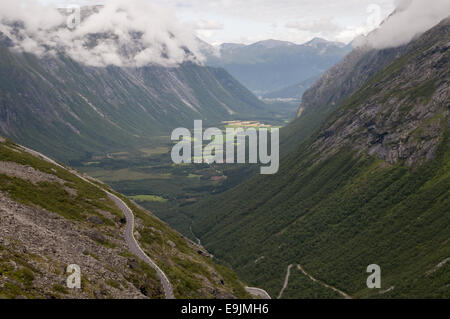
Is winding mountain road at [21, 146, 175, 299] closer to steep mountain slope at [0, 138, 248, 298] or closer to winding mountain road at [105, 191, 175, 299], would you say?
winding mountain road at [105, 191, 175, 299]

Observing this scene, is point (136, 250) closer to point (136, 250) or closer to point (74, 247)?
point (136, 250)

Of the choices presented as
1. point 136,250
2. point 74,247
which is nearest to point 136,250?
point 136,250

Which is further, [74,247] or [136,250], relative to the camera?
[136,250]

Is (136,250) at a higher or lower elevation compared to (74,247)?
lower

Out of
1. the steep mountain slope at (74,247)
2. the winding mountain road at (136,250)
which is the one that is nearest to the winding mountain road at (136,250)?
the winding mountain road at (136,250)
